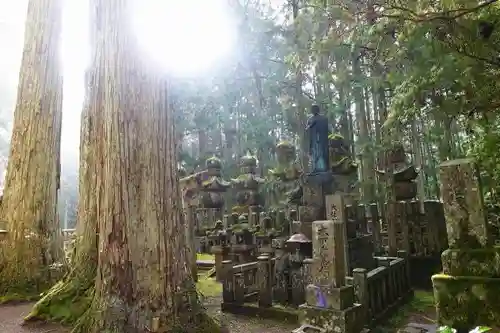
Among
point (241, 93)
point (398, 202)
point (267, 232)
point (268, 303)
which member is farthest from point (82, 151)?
point (241, 93)

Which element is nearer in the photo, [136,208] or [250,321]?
[136,208]

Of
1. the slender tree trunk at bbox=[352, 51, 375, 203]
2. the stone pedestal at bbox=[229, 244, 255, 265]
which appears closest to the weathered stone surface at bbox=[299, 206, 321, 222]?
the stone pedestal at bbox=[229, 244, 255, 265]

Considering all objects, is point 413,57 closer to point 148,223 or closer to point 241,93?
point 148,223

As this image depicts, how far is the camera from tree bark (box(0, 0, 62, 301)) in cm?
Answer: 647

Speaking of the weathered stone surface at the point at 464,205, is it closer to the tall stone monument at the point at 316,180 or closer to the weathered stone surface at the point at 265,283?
the weathered stone surface at the point at 265,283

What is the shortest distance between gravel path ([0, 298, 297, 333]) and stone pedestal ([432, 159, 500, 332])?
7.57 feet

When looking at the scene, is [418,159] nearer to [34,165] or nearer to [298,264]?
[298,264]

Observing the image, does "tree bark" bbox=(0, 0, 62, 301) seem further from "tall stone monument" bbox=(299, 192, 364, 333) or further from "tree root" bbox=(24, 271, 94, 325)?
"tall stone monument" bbox=(299, 192, 364, 333)

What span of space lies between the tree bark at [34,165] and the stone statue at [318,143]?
207 inches

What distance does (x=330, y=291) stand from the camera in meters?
4.25

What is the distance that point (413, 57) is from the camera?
5699 mm

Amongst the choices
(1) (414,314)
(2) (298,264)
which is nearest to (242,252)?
Result: (2) (298,264)

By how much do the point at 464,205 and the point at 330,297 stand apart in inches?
69.6

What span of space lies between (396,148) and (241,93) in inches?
480
